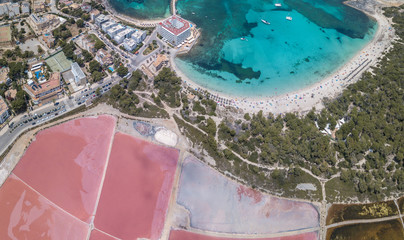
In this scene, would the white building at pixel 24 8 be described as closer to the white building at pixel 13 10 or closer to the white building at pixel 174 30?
the white building at pixel 13 10

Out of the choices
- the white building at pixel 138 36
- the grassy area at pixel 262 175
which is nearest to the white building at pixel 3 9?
the white building at pixel 138 36

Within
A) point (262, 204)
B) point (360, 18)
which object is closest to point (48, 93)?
point (262, 204)

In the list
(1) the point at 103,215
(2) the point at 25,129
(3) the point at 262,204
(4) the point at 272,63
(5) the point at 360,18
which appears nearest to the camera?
(1) the point at 103,215

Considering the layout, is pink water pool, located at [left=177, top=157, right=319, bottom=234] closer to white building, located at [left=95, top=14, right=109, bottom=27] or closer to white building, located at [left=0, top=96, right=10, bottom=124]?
white building, located at [left=0, top=96, right=10, bottom=124]

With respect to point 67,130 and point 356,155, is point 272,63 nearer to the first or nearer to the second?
point 356,155

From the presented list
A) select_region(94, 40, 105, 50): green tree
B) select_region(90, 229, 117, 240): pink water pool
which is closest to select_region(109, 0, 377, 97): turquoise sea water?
select_region(94, 40, 105, 50): green tree

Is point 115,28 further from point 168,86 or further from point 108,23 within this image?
point 168,86

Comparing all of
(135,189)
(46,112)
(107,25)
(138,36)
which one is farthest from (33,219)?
(107,25)
